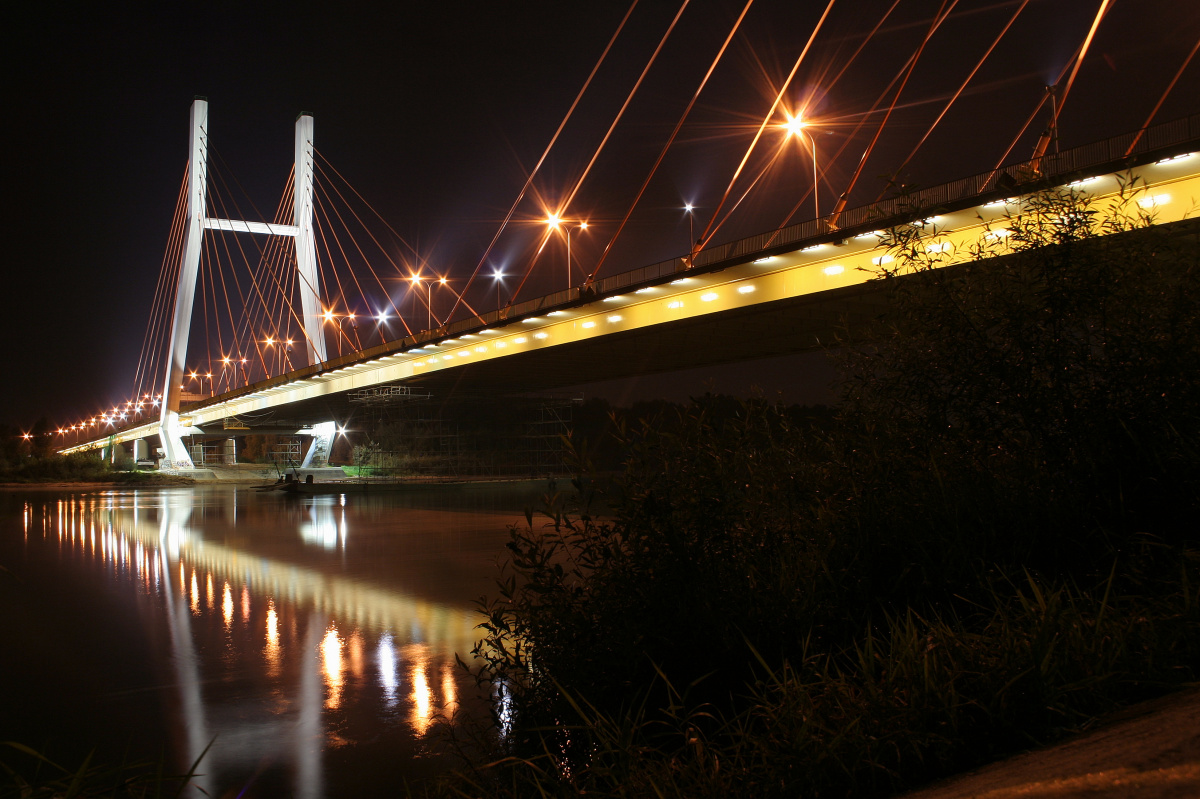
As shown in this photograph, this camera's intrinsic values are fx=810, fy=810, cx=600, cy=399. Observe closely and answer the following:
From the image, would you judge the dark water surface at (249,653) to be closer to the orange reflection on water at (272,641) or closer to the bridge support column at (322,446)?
the orange reflection on water at (272,641)

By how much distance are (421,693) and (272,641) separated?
9.27 feet

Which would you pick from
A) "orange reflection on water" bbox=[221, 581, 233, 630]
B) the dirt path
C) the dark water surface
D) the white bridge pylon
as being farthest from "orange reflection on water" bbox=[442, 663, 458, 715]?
the white bridge pylon

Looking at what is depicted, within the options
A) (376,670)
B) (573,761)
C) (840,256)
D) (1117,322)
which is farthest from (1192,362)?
(840,256)

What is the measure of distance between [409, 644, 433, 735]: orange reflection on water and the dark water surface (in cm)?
2

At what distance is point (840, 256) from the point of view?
18047 mm

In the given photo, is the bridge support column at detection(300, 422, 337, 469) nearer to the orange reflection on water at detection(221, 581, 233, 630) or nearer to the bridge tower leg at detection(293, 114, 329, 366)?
the bridge tower leg at detection(293, 114, 329, 366)

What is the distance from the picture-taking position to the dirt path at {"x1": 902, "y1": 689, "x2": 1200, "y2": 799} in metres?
2.41

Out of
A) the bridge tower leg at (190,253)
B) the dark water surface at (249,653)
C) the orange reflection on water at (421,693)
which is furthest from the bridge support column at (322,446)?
the orange reflection on water at (421,693)

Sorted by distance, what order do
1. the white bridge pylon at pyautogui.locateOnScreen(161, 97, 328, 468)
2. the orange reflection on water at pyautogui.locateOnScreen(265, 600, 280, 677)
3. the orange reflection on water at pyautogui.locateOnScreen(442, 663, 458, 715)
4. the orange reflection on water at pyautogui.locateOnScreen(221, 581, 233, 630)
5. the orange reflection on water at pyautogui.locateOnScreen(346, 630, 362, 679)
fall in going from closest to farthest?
the orange reflection on water at pyautogui.locateOnScreen(442, 663, 458, 715) → the orange reflection on water at pyautogui.locateOnScreen(346, 630, 362, 679) → the orange reflection on water at pyautogui.locateOnScreen(265, 600, 280, 677) → the orange reflection on water at pyautogui.locateOnScreen(221, 581, 233, 630) → the white bridge pylon at pyautogui.locateOnScreen(161, 97, 328, 468)

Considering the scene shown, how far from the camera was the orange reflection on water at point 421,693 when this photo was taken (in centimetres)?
616

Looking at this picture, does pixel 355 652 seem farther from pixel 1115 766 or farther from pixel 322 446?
pixel 322 446

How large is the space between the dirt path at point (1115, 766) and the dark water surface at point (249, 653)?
3.59m

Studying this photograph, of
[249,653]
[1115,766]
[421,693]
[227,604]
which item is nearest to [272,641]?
[249,653]

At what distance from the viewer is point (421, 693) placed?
271 inches
